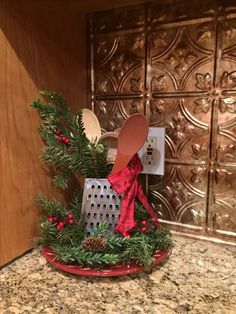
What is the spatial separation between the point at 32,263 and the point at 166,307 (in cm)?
29

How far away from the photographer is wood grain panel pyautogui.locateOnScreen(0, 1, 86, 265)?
1.77 ft

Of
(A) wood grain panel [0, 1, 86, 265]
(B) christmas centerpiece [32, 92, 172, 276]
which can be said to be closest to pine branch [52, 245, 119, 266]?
(B) christmas centerpiece [32, 92, 172, 276]

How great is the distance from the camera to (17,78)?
1.84 ft

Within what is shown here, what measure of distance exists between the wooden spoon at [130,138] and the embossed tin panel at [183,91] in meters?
0.18

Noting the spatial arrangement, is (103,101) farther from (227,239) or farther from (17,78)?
(227,239)

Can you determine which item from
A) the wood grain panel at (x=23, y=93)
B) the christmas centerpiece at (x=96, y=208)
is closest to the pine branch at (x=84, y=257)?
the christmas centerpiece at (x=96, y=208)

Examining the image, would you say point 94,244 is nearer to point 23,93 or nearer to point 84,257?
point 84,257

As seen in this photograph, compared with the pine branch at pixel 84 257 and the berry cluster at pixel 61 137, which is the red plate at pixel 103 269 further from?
the berry cluster at pixel 61 137

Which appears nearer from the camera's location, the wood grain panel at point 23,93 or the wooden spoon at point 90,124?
the wood grain panel at point 23,93

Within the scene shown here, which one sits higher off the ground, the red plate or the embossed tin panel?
the embossed tin panel

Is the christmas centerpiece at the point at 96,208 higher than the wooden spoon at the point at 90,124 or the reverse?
the reverse

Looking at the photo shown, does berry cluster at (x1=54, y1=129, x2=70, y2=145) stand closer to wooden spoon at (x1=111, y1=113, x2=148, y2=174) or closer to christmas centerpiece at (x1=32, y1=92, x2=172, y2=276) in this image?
christmas centerpiece at (x1=32, y1=92, x2=172, y2=276)

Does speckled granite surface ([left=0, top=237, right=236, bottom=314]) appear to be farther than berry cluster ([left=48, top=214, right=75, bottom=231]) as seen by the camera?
No

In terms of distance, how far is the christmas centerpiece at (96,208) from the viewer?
0.53m
